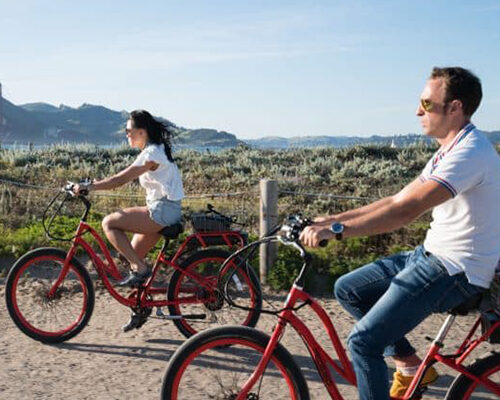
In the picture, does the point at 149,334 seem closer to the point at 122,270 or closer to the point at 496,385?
the point at 122,270

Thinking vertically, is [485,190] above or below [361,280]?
above

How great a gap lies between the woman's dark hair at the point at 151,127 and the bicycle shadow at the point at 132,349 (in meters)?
1.61

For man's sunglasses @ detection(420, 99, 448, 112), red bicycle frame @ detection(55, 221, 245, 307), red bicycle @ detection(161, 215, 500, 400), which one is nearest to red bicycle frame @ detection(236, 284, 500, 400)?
red bicycle @ detection(161, 215, 500, 400)

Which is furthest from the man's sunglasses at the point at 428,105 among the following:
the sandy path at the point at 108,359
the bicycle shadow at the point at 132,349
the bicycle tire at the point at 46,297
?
the bicycle tire at the point at 46,297

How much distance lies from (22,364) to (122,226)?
1.34m

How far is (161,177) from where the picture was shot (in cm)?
575

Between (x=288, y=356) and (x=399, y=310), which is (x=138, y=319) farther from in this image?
(x=399, y=310)

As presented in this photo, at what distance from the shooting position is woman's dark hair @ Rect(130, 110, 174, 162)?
5805mm

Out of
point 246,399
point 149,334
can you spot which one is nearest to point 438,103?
point 246,399

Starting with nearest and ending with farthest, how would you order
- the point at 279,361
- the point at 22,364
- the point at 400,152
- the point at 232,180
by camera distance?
the point at 279,361 → the point at 22,364 → the point at 232,180 → the point at 400,152

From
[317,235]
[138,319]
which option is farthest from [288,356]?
[138,319]

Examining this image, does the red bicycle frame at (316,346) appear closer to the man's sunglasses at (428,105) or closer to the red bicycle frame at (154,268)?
the man's sunglasses at (428,105)

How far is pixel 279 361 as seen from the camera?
327 cm

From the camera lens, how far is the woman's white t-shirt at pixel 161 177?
223 inches
